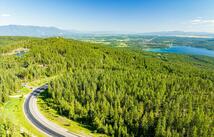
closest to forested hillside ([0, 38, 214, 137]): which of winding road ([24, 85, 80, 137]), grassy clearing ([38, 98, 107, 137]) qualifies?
grassy clearing ([38, 98, 107, 137])

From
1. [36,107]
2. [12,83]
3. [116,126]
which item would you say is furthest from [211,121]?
[12,83]

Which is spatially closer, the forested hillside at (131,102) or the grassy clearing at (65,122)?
the forested hillside at (131,102)

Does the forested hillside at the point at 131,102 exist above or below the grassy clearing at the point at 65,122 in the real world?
above

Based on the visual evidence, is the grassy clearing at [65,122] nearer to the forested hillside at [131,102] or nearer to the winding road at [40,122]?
the winding road at [40,122]

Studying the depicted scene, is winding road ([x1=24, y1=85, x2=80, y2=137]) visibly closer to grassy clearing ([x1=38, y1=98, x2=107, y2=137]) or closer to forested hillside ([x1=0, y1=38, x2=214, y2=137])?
grassy clearing ([x1=38, y1=98, x2=107, y2=137])

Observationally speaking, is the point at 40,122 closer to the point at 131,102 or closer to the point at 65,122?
the point at 65,122

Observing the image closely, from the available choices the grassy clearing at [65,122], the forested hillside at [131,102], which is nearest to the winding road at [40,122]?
the grassy clearing at [65,122]

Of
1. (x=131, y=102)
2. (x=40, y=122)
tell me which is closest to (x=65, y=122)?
(x=40, y=122)
